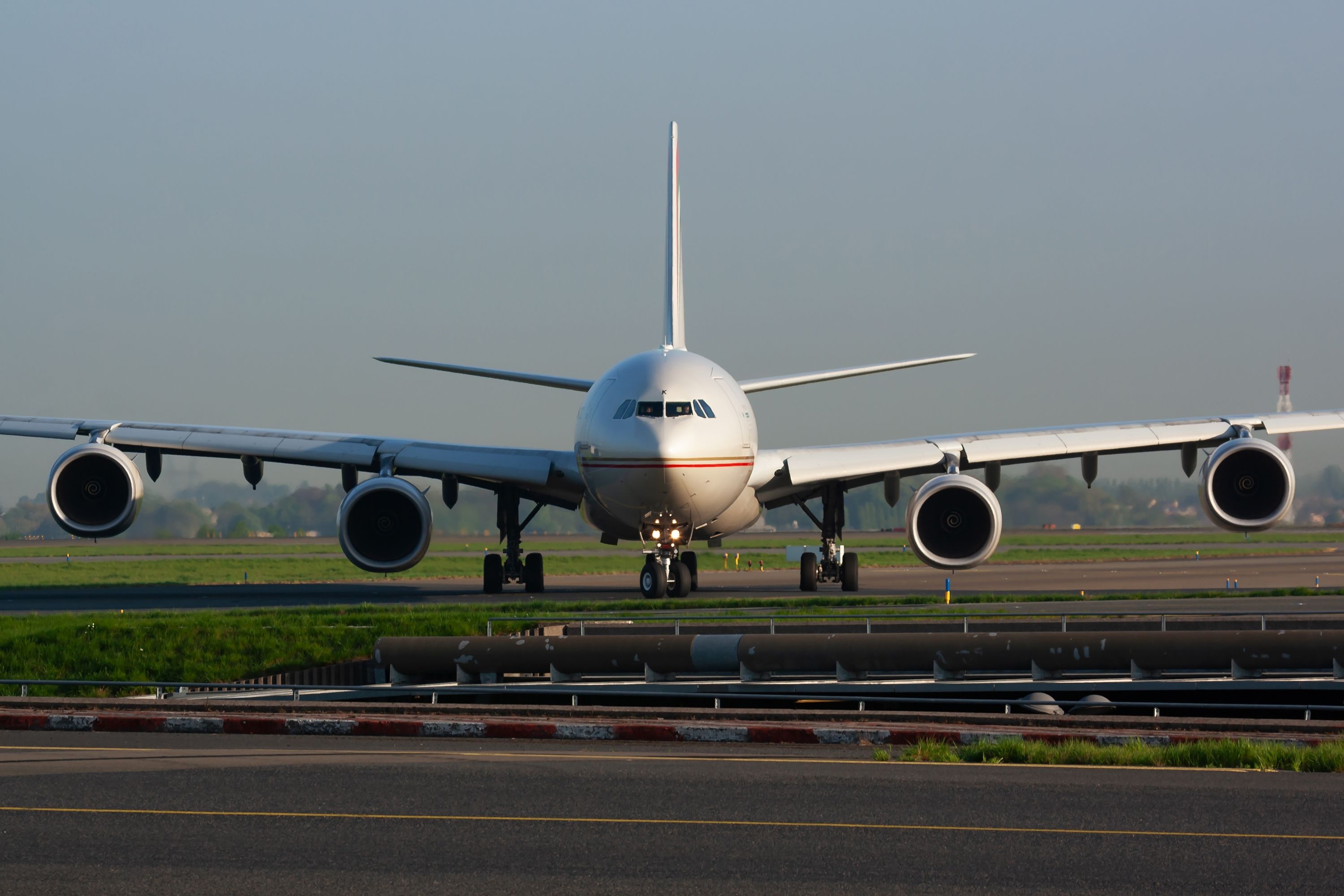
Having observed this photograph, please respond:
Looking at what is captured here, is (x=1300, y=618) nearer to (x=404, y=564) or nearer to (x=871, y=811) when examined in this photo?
(x=871, y=811)

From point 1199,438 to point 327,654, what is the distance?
2138cm

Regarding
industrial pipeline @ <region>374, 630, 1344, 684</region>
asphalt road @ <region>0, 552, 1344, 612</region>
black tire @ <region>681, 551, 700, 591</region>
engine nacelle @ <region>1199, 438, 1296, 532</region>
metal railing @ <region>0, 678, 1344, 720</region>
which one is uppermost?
engine nacelle @ <region>1199, 438, 1296, 532</region>

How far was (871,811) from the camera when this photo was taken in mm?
10266

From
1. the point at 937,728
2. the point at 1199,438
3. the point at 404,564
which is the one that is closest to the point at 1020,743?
the point at 937,728

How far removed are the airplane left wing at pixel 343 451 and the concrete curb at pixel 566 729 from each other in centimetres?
1760

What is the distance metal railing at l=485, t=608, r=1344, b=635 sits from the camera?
2125 cm

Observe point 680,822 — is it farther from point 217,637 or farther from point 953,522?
point 953,522

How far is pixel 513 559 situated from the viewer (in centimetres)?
3425

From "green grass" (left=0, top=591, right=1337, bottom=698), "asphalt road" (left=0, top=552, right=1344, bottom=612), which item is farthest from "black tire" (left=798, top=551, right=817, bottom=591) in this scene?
"green grass" (left=0, top=591, right=1337, bottom=698)

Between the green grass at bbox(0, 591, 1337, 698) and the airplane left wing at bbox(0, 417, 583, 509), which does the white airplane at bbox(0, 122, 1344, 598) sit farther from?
the green grass at bbox(0, 591, 1337, 698)

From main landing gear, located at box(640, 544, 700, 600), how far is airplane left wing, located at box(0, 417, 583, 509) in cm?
309

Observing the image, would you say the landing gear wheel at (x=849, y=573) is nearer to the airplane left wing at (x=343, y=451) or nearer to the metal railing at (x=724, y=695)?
the airplane left wing at (x=343, y=451)

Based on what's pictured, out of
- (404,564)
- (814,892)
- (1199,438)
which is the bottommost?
(814,892)

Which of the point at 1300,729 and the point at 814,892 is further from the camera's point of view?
the point at 1300,729
